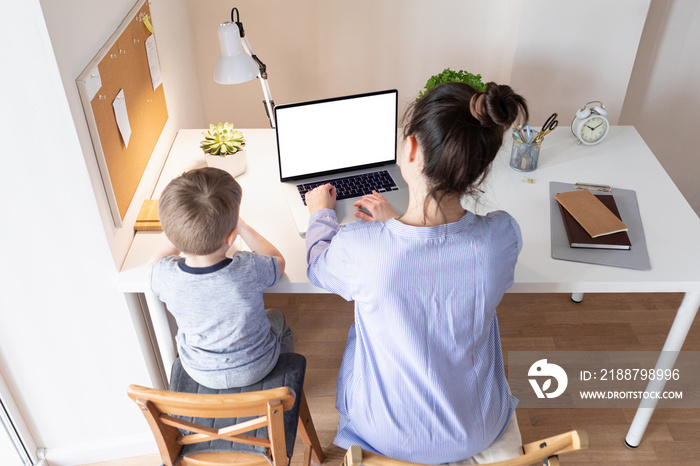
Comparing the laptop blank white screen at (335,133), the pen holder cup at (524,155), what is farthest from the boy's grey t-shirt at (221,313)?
the pen holder cup at (524,155)

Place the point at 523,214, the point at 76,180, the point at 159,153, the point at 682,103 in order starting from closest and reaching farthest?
the point at 76,180, the point at 523,214, the point at 159,153, the point at 682,103

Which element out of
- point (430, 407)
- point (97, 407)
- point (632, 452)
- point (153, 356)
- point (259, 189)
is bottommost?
point (632, 452)

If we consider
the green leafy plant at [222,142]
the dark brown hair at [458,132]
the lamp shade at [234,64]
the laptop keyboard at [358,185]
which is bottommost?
the laptop keyboard at [358,185]

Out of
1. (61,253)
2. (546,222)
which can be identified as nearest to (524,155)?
(546,222)

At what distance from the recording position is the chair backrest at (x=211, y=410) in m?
1.08

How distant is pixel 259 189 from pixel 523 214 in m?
0.75

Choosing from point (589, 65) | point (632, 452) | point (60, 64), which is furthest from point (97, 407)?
point (589, 65)

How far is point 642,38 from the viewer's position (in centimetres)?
235

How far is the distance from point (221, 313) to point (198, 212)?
23 centimetres

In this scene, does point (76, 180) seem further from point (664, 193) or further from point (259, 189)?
point (664, 193)

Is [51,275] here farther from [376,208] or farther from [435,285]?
[435,285]

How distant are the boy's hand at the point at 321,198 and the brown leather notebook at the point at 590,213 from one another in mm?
632

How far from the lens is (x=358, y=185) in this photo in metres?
1.71

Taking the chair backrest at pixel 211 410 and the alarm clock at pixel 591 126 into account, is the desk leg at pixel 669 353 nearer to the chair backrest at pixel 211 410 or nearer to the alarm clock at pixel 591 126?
the alarm clock at pixel 591 126
